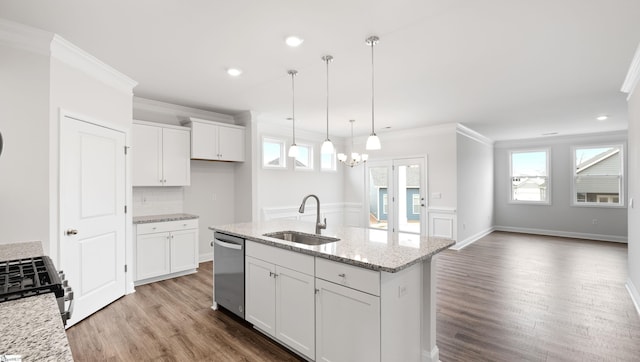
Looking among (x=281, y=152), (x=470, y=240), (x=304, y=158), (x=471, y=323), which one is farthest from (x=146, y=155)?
(x=470, y=240)

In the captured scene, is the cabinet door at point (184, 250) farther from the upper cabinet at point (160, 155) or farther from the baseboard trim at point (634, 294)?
the baseboard trim at point (634, 294)

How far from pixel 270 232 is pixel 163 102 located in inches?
122

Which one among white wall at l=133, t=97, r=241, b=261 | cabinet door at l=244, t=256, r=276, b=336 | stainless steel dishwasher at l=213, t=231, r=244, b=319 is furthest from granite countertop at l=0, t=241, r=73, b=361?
white wall at l=133, t=97, r=241, b=261

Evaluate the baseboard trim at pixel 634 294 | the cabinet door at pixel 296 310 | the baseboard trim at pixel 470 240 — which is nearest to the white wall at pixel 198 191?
the cabinet door at pixel 296 310

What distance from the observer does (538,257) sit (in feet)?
18.7

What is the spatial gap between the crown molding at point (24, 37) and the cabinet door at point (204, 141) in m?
2.24

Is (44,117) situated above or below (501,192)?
above

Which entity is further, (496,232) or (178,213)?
(496,232)

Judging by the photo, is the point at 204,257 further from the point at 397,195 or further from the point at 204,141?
the point at 397,195

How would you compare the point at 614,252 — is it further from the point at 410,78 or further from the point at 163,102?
the point at 163,102

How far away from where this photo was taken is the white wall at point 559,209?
24.2 feet

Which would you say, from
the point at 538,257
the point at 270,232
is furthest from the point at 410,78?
the point at 538,257

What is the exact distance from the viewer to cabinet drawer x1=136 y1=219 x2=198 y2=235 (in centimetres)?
412

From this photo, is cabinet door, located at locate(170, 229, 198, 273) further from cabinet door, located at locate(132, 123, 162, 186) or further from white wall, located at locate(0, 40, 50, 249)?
white wall, located at locate(0, 40, 50, 249)
